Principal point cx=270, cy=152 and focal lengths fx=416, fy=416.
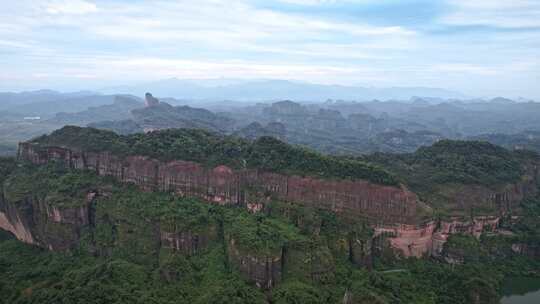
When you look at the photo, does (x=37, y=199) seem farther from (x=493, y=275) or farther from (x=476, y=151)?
(x=476, y=151)

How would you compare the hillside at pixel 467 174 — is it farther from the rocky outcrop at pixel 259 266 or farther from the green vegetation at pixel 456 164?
the rocky outcrop at pixel 259 266

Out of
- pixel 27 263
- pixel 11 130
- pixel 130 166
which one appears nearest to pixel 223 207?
pixel 130 166

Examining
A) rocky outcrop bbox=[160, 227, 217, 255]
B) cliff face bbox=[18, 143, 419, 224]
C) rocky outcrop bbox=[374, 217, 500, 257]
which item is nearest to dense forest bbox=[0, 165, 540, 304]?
rocky outcrop bbox=[160, 227, 217, 255]

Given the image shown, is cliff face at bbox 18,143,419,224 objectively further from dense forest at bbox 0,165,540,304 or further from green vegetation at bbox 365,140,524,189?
green vegetation at bbox 365,140,524,189

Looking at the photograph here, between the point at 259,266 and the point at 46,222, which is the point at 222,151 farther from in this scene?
the point at 46,222

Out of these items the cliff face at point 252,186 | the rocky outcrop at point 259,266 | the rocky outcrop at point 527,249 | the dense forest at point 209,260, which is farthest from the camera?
the rocky outcrop at point 527,249

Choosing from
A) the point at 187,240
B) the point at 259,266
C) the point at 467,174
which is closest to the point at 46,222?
the point at 187,240

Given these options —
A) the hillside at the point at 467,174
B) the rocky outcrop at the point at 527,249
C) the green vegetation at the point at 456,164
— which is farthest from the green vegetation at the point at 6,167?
the rocky outcrop at the point at 527,249
